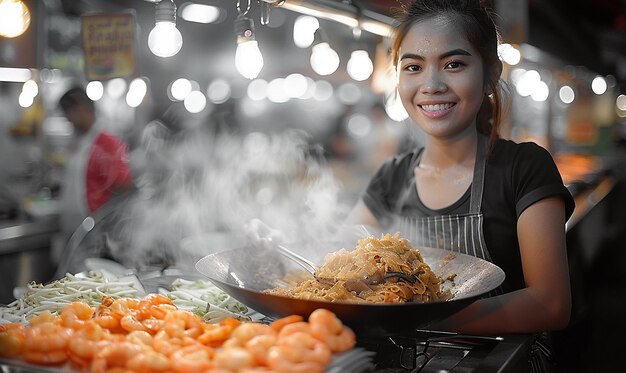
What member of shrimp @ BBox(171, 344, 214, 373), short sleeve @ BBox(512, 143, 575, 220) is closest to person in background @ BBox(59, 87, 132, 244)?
short sleeve @ BBox(512, 143, 575, 220)

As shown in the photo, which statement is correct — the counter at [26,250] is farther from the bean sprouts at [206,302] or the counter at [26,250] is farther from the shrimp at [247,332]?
the shrimp at [247,332]

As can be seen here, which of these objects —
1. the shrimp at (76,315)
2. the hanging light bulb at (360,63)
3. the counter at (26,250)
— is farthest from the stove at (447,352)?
the counter at (26,250)

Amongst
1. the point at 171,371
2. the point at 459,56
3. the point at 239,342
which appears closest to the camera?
the point at 171,371

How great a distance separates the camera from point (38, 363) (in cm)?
160

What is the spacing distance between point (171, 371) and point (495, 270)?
1115 millimetres

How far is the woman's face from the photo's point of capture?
2492mm

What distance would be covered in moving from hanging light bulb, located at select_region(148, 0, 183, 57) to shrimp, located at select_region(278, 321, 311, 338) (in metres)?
1.66

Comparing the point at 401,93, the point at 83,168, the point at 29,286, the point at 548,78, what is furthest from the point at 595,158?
the point at 29,286

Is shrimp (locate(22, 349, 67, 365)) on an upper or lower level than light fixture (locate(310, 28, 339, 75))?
lower

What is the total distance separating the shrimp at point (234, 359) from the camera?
1.49 m

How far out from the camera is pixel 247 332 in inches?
65.5

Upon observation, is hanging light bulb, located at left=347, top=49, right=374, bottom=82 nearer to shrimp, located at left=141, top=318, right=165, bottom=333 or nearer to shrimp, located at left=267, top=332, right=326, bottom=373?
shrimp, located at left=141, top=318, right=165, bottom=333

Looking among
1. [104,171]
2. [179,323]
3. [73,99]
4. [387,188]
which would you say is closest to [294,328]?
[179,323]

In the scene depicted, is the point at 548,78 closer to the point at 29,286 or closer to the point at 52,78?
the point at 52,78
